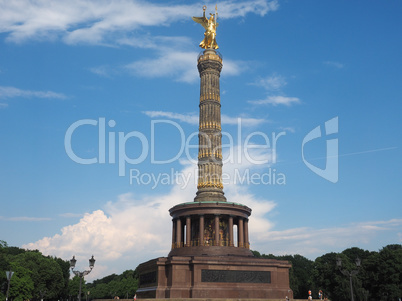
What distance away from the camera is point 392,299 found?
5347 cm

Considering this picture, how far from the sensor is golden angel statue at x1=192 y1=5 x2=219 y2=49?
48.2 metres

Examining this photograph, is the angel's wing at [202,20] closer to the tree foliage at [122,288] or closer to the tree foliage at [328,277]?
the tree foliage at [328,277]

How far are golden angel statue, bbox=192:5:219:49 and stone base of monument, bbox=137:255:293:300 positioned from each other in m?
25.3

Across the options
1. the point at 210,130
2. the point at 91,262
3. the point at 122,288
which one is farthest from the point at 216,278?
the point at 122,288

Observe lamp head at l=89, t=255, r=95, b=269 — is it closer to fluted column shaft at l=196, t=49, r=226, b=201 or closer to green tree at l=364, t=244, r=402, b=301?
fluted column shaft at l=196, t=49, r=226, b=201

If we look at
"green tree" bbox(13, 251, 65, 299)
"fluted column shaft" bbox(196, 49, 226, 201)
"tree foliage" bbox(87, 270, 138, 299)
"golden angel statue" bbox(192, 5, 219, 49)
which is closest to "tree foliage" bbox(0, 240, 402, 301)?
"green tree" bbox(13, 251, 65, 299)

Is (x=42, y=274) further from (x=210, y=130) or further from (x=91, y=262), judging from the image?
(x=91, y=262)

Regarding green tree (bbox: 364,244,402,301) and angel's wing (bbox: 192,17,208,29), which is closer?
angel's wing (bbox: 192,17,208,29)

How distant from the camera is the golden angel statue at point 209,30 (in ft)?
158

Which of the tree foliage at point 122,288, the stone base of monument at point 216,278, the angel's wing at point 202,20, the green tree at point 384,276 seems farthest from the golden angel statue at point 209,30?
the tree foliage at point 122,288

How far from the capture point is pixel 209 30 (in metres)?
48.6

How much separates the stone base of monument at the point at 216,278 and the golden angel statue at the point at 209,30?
25.3 metres

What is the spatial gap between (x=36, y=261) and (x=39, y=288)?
471 cm

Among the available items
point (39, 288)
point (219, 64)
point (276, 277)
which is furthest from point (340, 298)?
point (39, 288)
